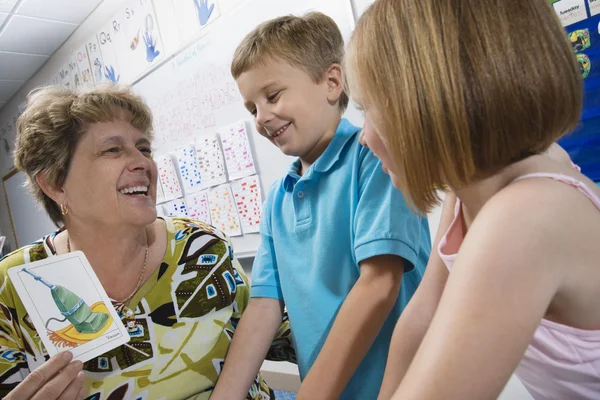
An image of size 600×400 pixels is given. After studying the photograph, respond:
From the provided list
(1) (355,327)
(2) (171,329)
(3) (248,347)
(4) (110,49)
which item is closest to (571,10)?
(1) (355,327)

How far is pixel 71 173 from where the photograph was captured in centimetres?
108

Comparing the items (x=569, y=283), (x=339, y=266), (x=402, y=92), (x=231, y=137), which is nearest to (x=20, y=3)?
(x=231, y=137)

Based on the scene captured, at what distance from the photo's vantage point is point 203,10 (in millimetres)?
2264

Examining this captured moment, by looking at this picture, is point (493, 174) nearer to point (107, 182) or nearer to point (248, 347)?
point (248, 347)

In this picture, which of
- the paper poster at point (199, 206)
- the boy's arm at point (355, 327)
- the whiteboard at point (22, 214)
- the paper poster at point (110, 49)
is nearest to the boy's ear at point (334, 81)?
the boy's arm at point (355, 327)

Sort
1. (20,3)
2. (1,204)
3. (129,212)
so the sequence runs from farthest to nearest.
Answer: (1,204), (20,3), (129,212)

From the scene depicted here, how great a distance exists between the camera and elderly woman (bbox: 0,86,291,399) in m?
0.96

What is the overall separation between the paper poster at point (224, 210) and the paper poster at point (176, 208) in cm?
28

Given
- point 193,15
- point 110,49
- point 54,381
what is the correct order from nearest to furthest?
1. point 54,381
2. point 193,15
3. point 110,49

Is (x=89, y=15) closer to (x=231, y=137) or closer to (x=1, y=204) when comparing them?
(x=231, y=137)

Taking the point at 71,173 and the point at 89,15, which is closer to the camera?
the point at 71,173

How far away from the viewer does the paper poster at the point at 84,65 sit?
3.13 meters

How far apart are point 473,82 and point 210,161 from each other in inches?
79.3

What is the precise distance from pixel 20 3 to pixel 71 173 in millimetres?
2249
